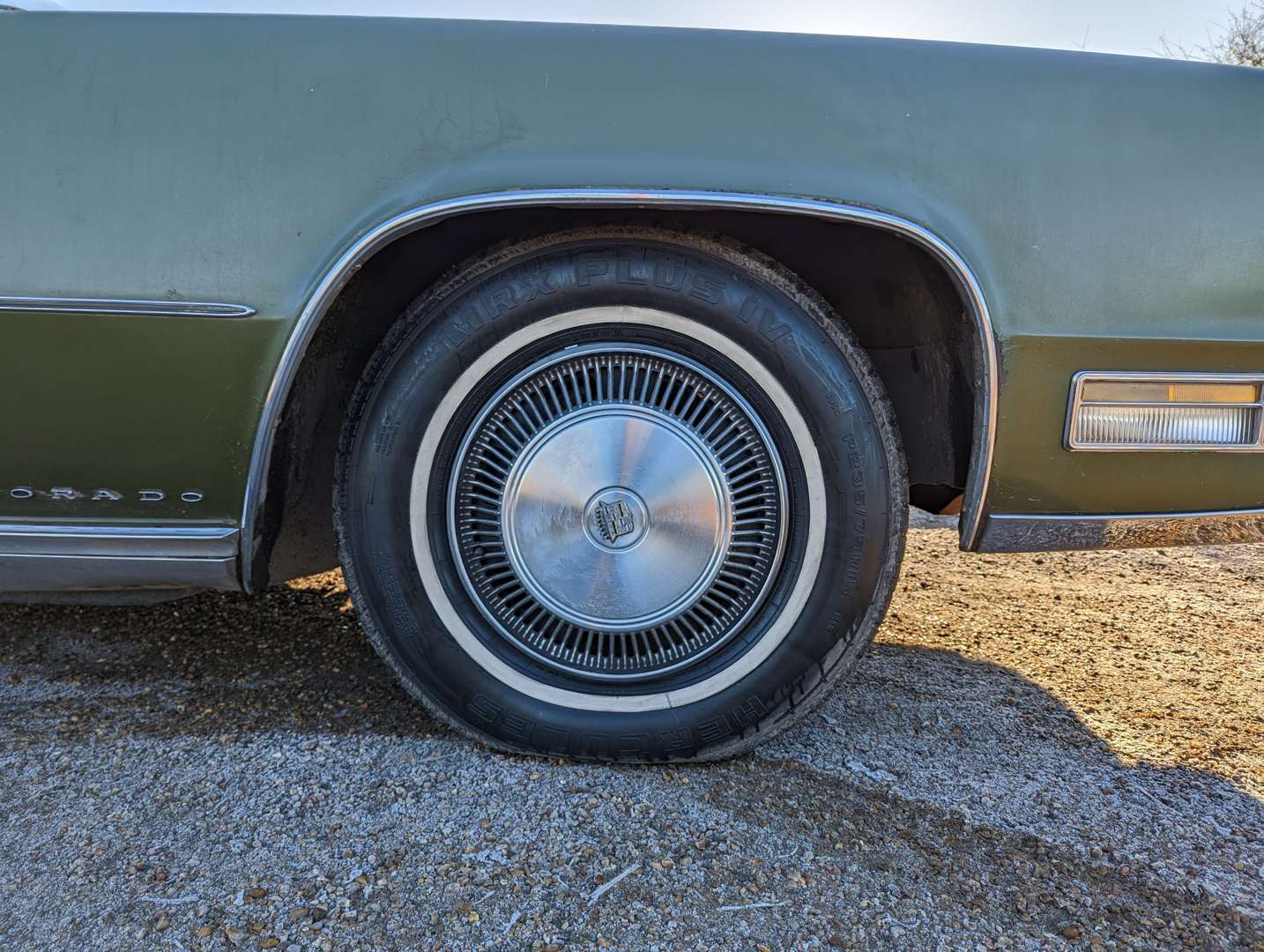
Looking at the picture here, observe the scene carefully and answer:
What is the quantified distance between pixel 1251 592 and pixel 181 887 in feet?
10.3

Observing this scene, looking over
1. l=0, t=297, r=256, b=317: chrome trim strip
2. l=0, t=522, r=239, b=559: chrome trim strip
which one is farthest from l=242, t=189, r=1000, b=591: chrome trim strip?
l=0, t=522, r=239, b=559: chrome trim strip

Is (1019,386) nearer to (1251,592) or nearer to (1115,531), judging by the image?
(1115,531)

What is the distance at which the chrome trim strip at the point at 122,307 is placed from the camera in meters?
1.58

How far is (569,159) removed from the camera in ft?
5.19

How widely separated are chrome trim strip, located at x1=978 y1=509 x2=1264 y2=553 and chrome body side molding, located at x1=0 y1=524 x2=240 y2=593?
4.72 ft

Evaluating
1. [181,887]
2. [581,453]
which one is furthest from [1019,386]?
[181,887]

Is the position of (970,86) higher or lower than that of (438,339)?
higher

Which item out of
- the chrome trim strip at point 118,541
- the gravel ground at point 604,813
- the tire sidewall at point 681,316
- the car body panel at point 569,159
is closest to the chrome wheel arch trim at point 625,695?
the tire sidewall at point 681,316

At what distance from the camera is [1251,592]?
2.97 meters

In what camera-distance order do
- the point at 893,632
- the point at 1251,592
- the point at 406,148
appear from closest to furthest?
the point at 406,148 → the point at 893,632 → the point at 1251,592

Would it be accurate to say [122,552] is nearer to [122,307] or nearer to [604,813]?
[122,307]

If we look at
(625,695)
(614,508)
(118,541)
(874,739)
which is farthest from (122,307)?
(874,739)

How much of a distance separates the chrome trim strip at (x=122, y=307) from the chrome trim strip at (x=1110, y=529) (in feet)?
4.68

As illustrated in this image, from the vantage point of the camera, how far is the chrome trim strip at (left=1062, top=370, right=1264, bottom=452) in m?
1.62
